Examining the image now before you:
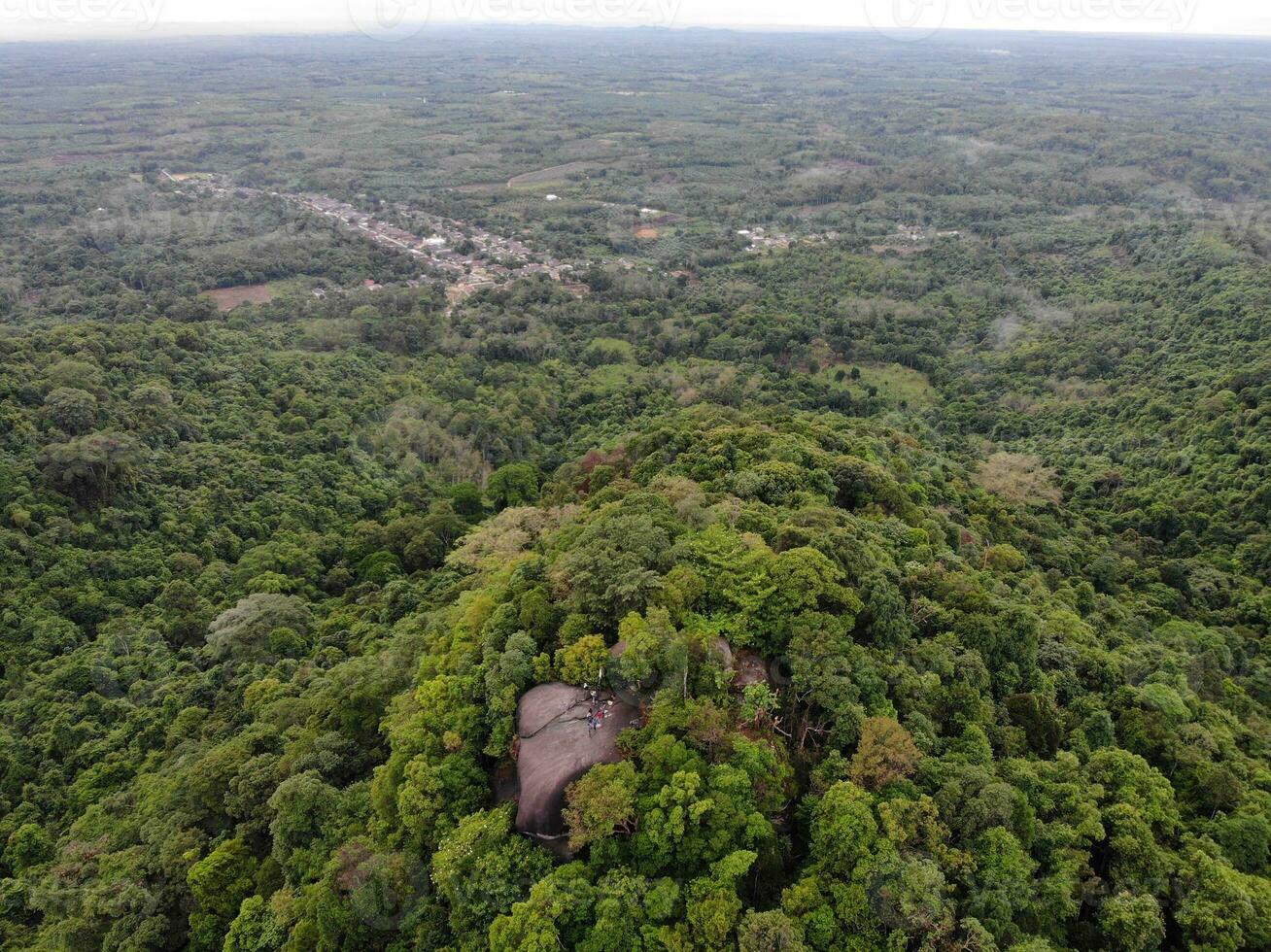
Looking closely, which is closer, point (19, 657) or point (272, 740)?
point (272, 740)

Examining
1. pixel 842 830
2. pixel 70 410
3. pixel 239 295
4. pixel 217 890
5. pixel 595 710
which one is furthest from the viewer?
pixel 239 295

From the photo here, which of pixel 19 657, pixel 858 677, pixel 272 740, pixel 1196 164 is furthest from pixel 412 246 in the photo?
pixel 1196 164

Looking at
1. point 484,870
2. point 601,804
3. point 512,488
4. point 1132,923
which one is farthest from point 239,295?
point 1132,923

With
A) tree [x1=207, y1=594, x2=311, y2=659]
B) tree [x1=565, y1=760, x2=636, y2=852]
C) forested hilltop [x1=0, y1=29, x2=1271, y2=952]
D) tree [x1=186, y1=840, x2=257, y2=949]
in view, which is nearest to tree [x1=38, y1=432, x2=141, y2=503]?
forested hilltop [x1=0, y1=29, x2=1271, y2=952]

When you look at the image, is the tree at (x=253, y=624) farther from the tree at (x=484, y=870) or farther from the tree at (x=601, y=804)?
the tree at (x=601, y=804)

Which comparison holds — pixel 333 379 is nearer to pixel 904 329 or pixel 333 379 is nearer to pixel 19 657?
pixel 19 657

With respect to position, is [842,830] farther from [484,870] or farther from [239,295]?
[239,295]

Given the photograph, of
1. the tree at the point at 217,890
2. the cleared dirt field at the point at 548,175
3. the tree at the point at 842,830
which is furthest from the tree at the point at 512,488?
the cleared dirt field at the point at 548,175

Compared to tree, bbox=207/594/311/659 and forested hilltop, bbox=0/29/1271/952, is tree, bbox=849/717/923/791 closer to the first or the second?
forested hilltop, bbox=0/29/1271/952
